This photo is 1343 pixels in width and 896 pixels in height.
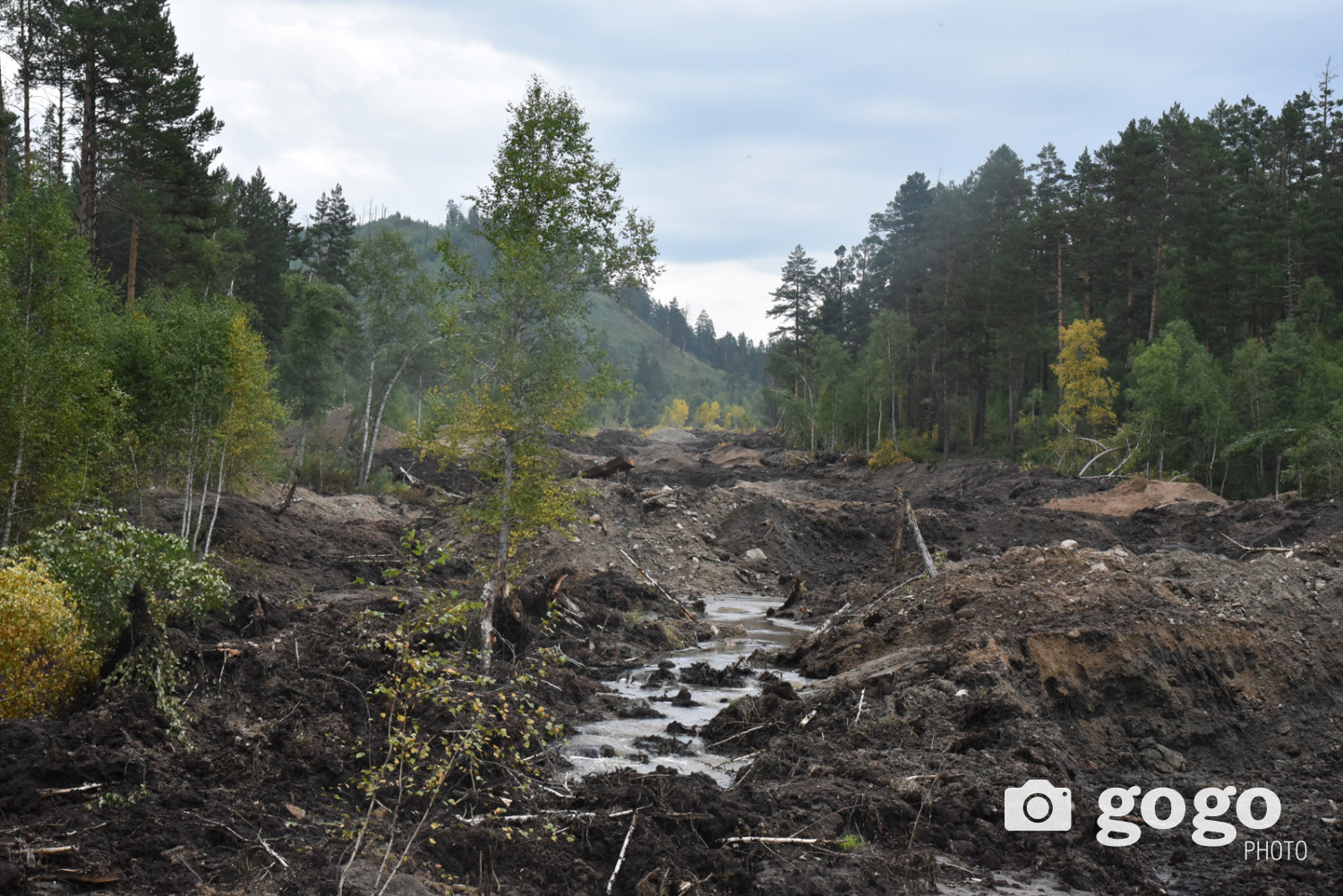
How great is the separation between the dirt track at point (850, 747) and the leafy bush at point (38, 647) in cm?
37

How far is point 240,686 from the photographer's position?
9.37 meters

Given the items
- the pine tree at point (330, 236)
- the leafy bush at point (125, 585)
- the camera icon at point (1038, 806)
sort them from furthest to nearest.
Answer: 1. the pine tree at point (330, 236)
2. the leafy bush at point (125, 585)
3. the camera icon at point (1038, 806)

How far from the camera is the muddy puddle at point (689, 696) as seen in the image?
9.84 metres

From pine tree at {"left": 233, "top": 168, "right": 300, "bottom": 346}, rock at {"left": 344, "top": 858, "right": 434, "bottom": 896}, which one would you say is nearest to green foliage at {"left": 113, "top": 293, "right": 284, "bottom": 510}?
rock at {"left": 344, "top": 858, "right": 434, "bottom": 896}

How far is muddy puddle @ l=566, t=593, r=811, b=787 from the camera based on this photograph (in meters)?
9.84

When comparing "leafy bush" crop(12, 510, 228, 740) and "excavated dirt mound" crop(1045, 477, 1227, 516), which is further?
"excavated dirt mound" crop(1045, 477, 1227, 516)

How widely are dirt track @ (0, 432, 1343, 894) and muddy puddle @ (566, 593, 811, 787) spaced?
1.61 ft

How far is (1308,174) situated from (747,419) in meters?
86.8

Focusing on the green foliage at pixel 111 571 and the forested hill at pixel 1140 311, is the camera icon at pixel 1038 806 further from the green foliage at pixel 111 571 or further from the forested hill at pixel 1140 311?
the forested hill at pixel 1140 311

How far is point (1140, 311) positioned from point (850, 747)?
4724 centimetres

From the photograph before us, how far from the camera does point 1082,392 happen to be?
45406 millimetres

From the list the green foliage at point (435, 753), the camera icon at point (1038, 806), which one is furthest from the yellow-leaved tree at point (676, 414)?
the camera icon at point (1038, 806)

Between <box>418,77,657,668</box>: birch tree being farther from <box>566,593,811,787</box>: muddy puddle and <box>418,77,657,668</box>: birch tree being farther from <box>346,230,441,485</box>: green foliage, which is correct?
<box>346,230,441,485</box>: green foliage

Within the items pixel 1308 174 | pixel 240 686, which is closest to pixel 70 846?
pixel 240 686
